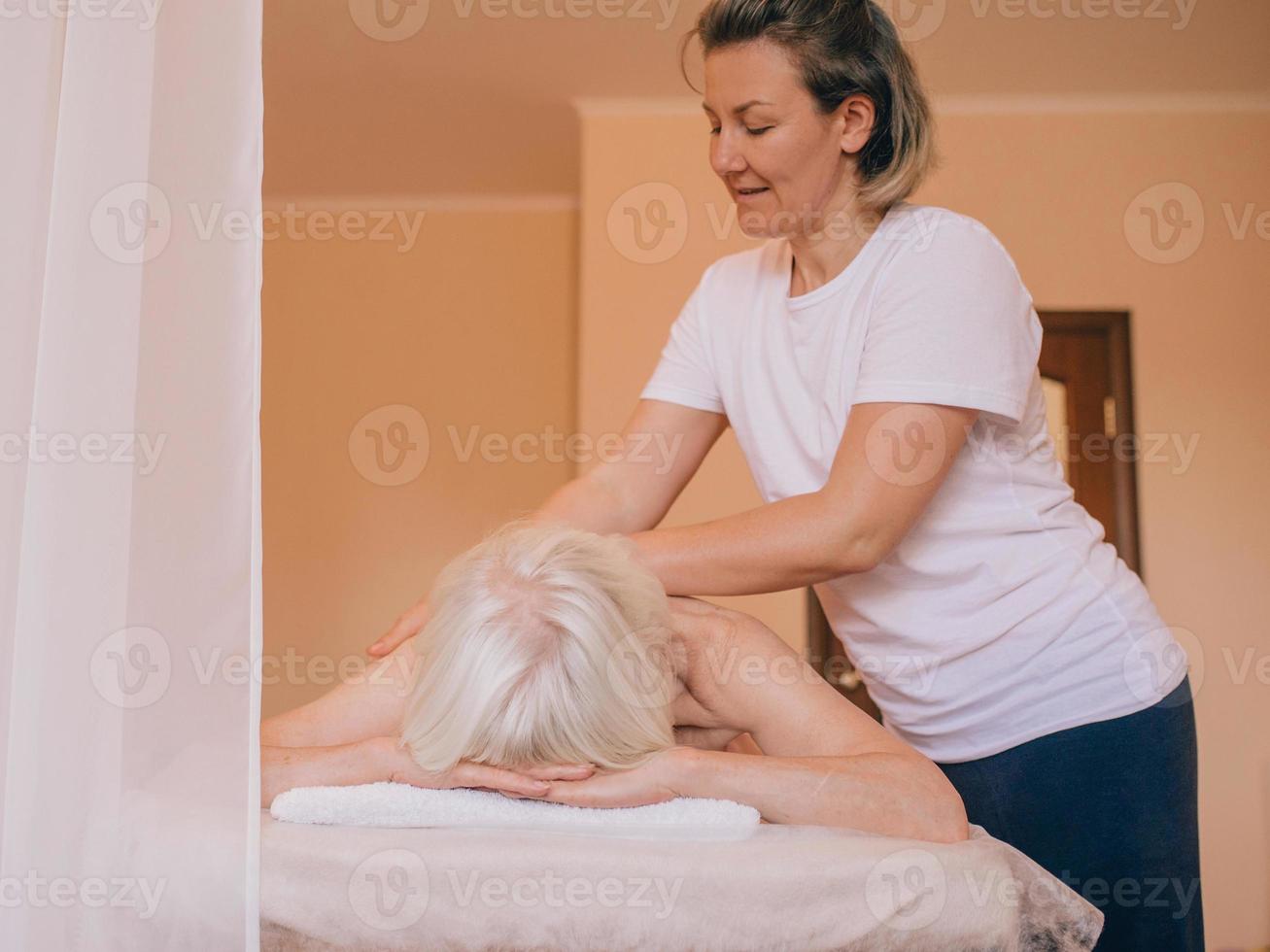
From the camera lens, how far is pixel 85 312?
87 centimetres

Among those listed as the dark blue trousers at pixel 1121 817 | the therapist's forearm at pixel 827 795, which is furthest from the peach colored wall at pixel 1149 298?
the therapist's forearm at pixel 827 795

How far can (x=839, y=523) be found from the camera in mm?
1254

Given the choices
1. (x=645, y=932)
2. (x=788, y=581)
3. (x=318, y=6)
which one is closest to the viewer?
(x=645, y=932)

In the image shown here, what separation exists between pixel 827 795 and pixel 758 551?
0.30 m

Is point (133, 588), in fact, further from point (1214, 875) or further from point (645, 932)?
point (1214, 875)

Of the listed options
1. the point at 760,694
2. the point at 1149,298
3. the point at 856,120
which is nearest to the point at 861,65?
the point at 856,120

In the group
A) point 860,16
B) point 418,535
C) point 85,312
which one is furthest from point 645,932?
point 418,535

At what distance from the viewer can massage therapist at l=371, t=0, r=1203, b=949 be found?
127 cm

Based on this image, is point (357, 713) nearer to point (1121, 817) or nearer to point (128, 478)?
point (128, 478)

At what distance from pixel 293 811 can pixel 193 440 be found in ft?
1.00

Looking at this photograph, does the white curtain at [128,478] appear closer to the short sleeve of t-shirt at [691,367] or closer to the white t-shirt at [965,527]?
the white t-shirt at [965,527]

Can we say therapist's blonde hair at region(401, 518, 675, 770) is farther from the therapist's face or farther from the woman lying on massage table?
the therapist's face

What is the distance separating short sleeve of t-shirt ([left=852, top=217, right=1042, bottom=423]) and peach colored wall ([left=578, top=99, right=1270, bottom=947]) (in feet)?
7.70

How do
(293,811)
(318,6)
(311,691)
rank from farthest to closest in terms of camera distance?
(311,691), (318,6), (293,811)
